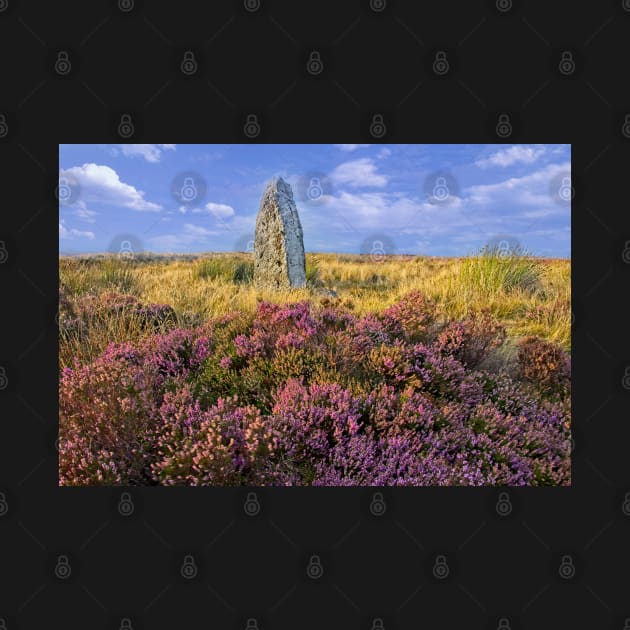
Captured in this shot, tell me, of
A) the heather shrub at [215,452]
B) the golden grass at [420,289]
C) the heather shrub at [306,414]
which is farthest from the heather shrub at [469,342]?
the heather shrub at [215,452]

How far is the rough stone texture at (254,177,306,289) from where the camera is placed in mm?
8609

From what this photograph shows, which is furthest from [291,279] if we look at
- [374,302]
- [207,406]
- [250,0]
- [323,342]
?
[250,0]

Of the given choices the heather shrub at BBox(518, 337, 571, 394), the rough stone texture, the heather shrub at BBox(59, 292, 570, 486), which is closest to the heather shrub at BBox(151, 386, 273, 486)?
the heather shrub at BBox(59, 292, 570, 486)

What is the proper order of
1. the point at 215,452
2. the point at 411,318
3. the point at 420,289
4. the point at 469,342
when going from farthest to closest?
the point at 420,289 < the point at 411,318 < the point at 469,342 < the point at 215,452

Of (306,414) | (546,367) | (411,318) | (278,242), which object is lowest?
(306,414)

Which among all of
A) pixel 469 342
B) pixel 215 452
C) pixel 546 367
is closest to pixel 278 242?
pixel 469 342

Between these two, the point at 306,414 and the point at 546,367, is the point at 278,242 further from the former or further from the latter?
the point at 306,414

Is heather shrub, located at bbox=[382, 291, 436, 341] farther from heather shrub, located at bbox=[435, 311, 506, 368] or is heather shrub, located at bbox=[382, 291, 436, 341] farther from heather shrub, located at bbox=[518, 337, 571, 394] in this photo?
heather shrub, located at bbox=[518, 337, 571, 394]

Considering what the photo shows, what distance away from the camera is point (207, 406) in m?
3.32

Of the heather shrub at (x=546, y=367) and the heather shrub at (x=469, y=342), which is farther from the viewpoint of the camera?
the heather shrub at (x=469, y=342)

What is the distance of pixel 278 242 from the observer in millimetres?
8664

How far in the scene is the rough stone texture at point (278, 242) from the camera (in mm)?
8609

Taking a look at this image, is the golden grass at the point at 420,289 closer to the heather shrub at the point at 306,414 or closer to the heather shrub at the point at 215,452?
the heather shrub at the point at 306,414

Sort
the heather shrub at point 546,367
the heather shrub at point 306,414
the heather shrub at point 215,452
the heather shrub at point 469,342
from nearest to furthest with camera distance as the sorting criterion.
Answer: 1. the heather shrub at point 215,452
2. the heather shrub at point 306,414
3. the heather shrub at point 546,367
4. the heather shrub at point 469,342
